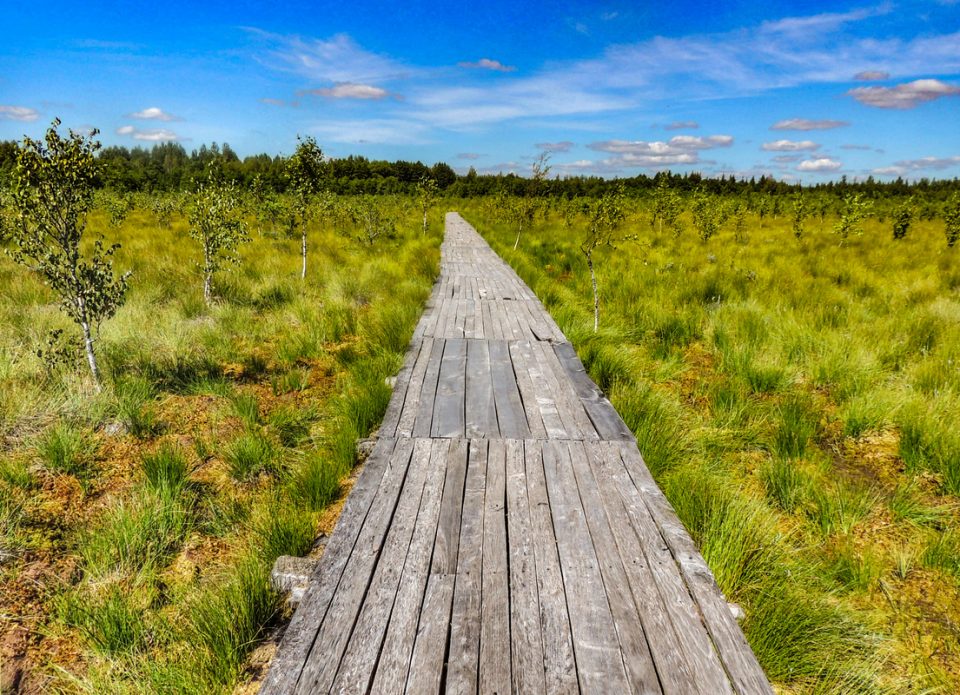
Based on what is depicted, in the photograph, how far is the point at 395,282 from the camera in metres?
9.22

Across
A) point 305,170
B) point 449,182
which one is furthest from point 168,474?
point 449,182

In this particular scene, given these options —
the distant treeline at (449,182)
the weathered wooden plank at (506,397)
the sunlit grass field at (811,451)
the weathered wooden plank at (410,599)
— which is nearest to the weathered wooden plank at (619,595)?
the sunlit grass field at (811,451)

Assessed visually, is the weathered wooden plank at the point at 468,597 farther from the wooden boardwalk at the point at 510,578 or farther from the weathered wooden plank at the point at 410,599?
the weathered wooden plank at the point at 410,599

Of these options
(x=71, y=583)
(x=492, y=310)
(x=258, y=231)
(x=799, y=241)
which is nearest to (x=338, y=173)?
(x=258, y=231)

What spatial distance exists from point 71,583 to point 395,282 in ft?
23.9

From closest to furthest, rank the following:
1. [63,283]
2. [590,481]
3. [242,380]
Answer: [590,481] < [63,283] < [242,380]

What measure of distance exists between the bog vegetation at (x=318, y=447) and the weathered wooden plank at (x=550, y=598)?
2.79ft

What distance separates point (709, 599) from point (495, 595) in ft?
3.00

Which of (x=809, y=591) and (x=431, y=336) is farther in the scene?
(x=431, y=336)

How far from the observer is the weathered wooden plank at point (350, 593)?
5.37 feet

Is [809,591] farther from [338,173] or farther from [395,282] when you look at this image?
[338,173]

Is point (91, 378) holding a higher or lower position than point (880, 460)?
higher

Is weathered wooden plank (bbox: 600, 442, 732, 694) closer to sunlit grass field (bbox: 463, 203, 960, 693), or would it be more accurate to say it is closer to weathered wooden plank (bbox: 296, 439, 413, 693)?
sunlit grass field (bbox: 463, 203, 960, 693)

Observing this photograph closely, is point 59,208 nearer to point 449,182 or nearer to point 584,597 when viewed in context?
point 584,597
